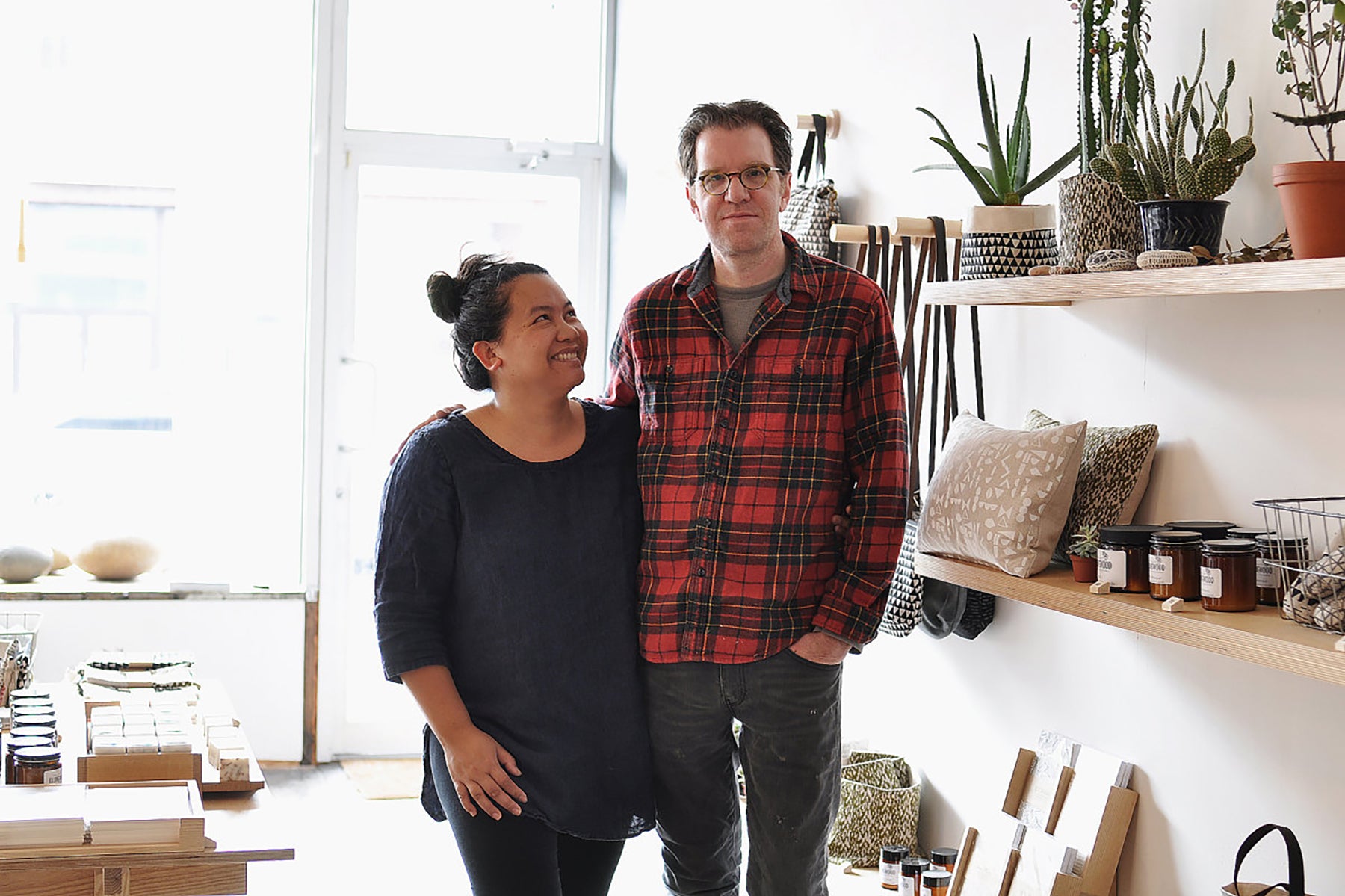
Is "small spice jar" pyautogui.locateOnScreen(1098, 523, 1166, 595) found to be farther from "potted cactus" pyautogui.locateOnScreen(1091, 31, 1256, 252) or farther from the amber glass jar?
"potted cactus" pyautogui.locateOnScreen(1091, 31, 1256, 252)

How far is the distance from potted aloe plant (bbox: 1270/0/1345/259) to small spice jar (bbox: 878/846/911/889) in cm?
153

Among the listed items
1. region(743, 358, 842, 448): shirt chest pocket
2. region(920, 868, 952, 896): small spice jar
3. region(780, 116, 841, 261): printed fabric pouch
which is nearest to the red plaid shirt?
region(743, 358, 842, 448): shirt chest pocket

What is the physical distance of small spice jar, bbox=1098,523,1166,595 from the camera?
75.2 inches

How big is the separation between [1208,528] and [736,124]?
0.88 metres

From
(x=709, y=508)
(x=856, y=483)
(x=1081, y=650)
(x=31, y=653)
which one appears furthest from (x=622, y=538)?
(x=31, y=653)

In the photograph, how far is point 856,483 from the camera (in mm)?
2041

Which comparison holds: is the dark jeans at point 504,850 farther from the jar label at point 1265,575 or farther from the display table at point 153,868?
the jar label at point 1265,575

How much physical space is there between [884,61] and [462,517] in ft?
5.35

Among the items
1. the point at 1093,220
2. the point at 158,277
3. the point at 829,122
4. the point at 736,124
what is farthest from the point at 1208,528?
the point at 158,277

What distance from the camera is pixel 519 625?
1.93m

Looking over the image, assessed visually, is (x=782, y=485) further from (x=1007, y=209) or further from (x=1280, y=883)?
(x=1280, y=883)

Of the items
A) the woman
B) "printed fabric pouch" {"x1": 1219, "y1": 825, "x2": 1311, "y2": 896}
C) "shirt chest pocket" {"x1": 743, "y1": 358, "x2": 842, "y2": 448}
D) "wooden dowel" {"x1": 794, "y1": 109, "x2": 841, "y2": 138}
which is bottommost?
"printed fabric pouch" {"x1": 1219, "y1": 825, "x2": 1311, "y2": 896}

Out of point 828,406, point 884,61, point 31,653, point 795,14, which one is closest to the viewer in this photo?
point 828,406

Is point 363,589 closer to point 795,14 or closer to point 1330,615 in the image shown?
point 795,14
